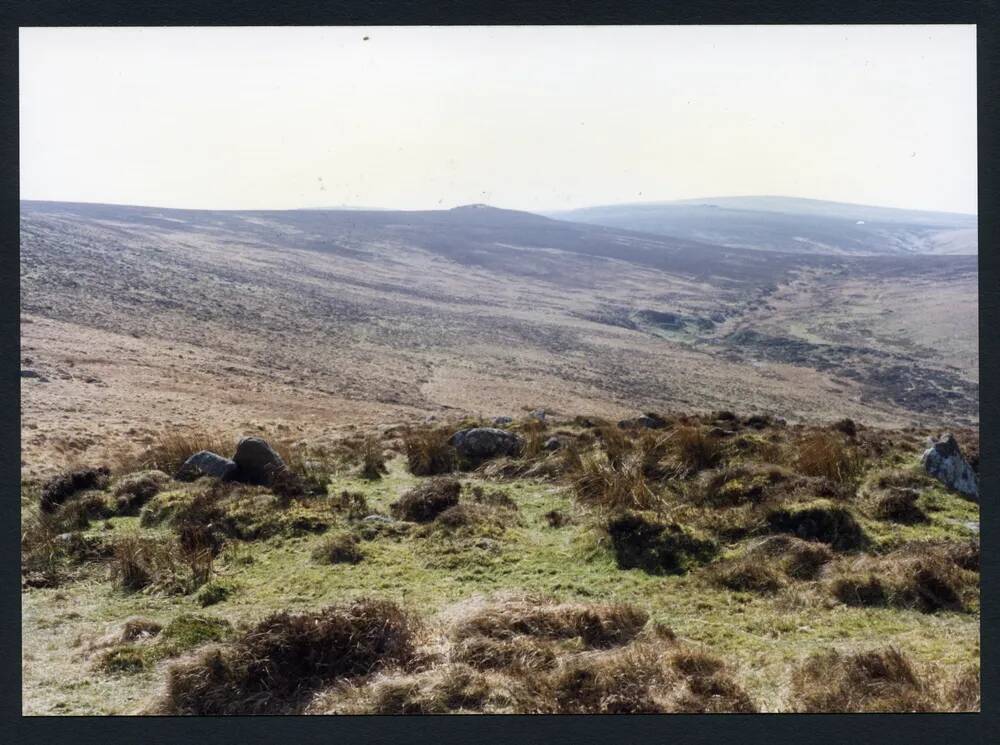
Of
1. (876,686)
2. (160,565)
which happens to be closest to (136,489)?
(160,565)

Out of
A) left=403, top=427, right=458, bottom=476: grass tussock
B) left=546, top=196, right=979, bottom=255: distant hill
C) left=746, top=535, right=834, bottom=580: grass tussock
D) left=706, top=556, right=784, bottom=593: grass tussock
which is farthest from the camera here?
left=546, top=196, right=979, bottom=255: distant hill

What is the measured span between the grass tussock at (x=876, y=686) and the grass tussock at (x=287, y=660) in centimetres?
246

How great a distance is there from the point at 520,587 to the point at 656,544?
128 cm

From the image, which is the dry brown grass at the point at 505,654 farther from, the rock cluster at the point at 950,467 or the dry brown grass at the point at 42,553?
the rock cluster at the point at 950,467

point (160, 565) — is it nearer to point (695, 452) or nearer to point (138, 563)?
point (138, 563)

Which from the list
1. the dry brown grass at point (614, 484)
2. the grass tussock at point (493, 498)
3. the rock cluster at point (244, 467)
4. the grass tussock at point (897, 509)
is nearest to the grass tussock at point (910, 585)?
the grass tussock at point (897, 509)

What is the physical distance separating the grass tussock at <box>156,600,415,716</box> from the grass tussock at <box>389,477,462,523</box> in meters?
2.34

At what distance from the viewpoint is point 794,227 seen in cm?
11831

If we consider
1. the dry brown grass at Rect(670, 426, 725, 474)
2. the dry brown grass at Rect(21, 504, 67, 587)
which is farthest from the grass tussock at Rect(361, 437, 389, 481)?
the dry brown grass at Rect(670, 426, 725, 474)

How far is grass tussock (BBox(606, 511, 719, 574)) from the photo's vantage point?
6.47 metres

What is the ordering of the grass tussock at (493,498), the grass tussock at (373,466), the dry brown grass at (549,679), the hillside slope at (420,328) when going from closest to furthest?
the dry brown grass at (549,679)
the grass tussock at (493,498)
the grass tussock at (373,466)
the hillside slope at (420,328)

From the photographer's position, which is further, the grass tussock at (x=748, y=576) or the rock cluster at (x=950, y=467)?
the rock cluster at (x=950, y=467)

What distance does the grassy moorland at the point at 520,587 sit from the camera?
187 inches

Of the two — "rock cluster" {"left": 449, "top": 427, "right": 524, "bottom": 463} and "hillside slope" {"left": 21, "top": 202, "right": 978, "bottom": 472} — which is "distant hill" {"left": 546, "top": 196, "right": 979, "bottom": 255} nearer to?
"hillside slope" {"left": 21, "top": 202, "right": 978, "bottom": 472}
